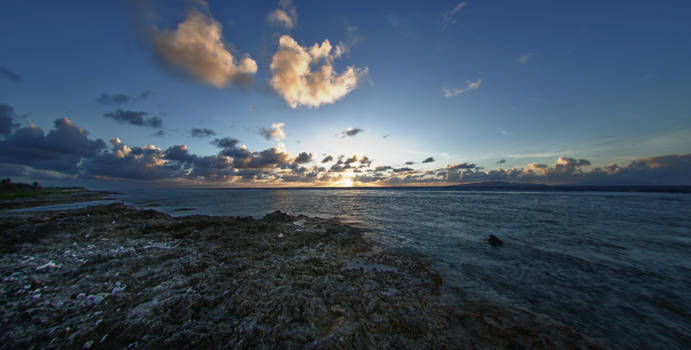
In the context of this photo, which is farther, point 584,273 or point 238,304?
point 584,273

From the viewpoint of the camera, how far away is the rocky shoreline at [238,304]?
5.01 meters

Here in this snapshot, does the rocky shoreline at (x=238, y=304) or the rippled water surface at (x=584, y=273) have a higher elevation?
the rocky shoreline at (x=238, y=304)

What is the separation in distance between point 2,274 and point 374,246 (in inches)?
658

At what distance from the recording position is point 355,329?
5375mm

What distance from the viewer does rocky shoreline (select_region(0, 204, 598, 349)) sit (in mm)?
5008

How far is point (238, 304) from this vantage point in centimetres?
627

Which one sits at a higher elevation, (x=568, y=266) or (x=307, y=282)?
(x=307, y=282)

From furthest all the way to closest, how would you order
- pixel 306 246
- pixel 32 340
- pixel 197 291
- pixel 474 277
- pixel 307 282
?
pixel 306 246, pixel 474 277, pixel 307 282, pixel 197 291, pixel 32 340

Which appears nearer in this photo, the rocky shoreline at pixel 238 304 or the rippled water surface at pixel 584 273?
the rocky shoreline at pixel 238 304

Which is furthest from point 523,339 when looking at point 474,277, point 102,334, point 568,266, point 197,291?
point 102,334

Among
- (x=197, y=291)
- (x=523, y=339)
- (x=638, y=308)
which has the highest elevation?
(x=197, y=291)

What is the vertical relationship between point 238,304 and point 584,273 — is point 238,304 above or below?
above

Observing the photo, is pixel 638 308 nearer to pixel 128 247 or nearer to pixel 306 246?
pixel 306 246

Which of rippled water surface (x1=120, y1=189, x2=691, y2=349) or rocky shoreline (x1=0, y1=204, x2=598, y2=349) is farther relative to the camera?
rippled water surface (x1=120, y1=189, x2=691, y2=349)
